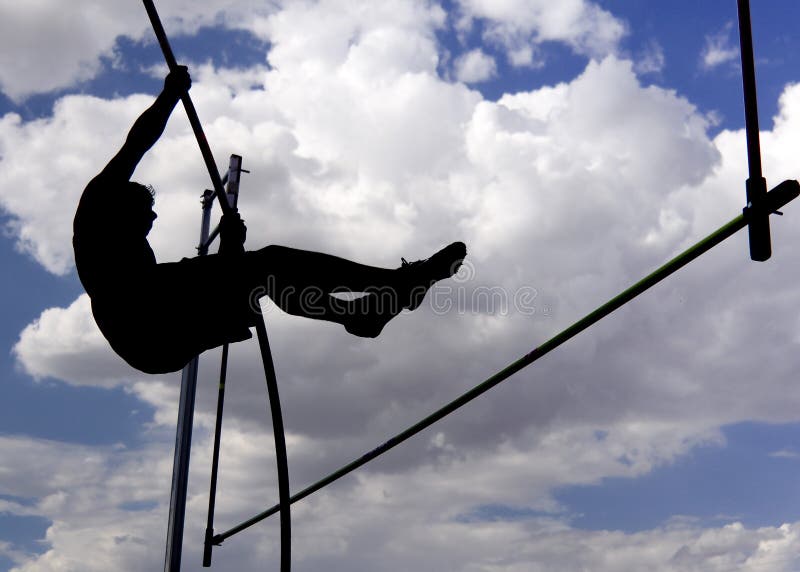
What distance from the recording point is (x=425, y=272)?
4496 millimetres

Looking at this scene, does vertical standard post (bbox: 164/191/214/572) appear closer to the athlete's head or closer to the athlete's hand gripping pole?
the athlete's hand gripping pole

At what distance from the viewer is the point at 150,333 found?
13.9 ft

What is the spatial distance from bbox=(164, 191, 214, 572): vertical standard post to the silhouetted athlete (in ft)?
11.9

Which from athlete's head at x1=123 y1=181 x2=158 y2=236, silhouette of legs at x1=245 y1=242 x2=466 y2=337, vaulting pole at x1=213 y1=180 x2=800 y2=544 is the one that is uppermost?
athlete's head at x1=123 y1=181 x2=158 y2=236

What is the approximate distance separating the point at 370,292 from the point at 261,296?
0.56m

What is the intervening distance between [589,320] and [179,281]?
2005 mm

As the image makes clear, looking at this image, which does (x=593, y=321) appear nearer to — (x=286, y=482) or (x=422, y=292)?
(x=422, y=292)

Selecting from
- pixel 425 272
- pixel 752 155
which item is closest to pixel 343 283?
pixel 425 272

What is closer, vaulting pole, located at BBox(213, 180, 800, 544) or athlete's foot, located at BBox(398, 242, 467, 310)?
vaulting pole, located at BBox(213, 180, 800, 544)

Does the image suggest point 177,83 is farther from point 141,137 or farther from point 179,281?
point 179,281

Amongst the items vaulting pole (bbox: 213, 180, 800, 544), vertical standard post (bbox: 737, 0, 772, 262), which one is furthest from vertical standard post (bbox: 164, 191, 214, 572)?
vertical standard post (bbox: 737, 0, 772, 262)

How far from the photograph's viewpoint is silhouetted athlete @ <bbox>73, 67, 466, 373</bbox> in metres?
4.14

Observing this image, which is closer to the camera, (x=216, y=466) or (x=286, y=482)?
(x=286, y=482)

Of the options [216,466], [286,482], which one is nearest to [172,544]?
[216,466]
